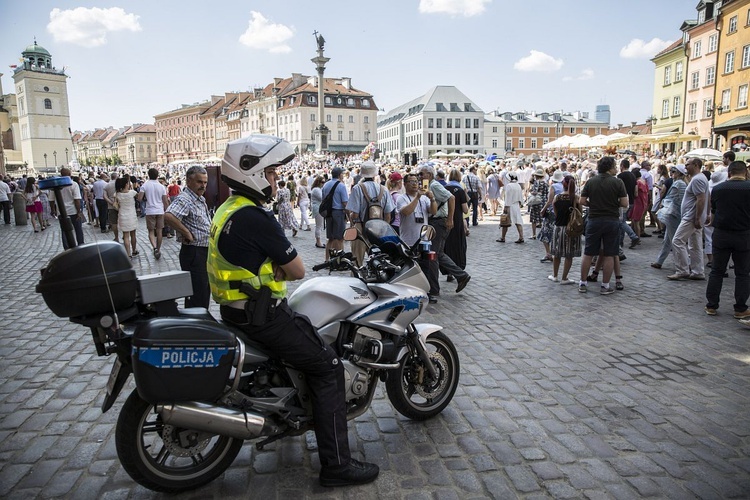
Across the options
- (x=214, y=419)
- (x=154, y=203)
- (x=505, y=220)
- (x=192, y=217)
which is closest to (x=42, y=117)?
(x=154, y=203)

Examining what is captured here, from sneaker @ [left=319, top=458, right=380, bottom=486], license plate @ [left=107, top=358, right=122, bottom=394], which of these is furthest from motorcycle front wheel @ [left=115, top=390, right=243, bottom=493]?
sneaker @ [left=319, top=458, right=380, bottom=486]

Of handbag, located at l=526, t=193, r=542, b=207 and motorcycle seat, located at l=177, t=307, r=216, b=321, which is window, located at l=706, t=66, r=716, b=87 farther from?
motorcycle seat, located at l=177, t=307, r=216, b=321

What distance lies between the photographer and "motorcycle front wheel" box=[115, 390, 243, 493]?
2.82m

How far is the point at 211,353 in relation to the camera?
2666 mm

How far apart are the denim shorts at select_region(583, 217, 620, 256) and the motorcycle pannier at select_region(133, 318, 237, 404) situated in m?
6.55

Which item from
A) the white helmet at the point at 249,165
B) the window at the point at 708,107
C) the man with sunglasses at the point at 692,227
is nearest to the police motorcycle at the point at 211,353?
the white helmet at the point at 249,165

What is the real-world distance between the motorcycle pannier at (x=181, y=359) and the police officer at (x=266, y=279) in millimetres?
210

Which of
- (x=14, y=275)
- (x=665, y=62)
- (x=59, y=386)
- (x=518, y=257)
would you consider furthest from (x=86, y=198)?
(x=665, y=62)

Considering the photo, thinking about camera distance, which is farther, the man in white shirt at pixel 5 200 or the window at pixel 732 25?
the window at pixel 732 25

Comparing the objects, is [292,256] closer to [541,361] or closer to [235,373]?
[235,373]

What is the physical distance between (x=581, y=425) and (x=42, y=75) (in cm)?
5985

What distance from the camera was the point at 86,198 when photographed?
21.2 m

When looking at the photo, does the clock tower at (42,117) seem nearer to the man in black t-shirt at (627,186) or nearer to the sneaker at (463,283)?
the man in black t-shirt at (627,186)

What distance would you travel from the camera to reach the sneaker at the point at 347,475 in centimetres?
307
